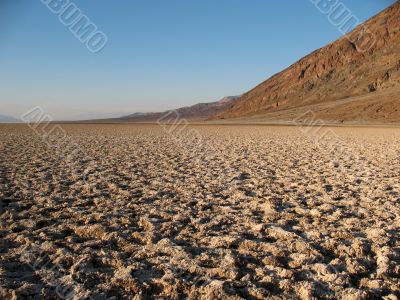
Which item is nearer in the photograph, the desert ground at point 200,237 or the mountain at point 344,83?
the desert ground at point 200,237

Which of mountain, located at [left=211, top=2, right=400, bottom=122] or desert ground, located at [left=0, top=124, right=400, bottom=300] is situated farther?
mountain, located at [left=211, top=2, right=400, bottom=122]

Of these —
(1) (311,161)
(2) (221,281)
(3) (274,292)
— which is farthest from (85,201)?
(1) (311,161)

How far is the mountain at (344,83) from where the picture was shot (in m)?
54.2

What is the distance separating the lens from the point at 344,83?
67562 millimetres

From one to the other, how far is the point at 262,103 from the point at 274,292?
8010cm

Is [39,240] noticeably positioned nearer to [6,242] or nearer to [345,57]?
[6,242]

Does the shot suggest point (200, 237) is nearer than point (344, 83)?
Yes

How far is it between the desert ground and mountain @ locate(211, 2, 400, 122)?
46.5 metres

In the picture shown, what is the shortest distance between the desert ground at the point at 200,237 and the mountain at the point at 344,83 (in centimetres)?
4648

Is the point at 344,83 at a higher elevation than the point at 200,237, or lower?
higher

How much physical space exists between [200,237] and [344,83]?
232ft

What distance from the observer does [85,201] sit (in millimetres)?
5191

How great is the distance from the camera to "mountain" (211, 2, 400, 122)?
178ft

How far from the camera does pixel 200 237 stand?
12.2 feet
